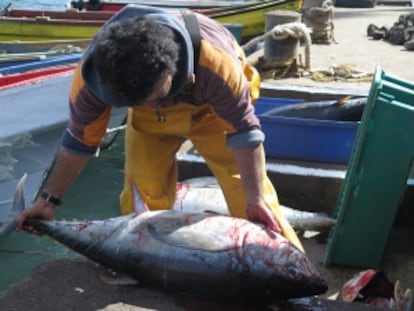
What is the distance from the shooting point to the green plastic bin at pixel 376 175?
12.6 feet

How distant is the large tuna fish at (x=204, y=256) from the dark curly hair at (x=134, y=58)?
34.5 inches

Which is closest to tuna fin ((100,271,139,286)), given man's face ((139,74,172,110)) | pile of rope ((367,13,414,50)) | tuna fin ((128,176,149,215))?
tuna fin ((128,176,149,215))

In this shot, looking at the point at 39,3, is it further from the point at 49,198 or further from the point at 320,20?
the point at 49,198

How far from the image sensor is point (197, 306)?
318 centimetres

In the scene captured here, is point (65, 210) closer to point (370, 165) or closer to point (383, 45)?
point (370, 165)

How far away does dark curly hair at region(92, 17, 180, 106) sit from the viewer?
2490 millimetres

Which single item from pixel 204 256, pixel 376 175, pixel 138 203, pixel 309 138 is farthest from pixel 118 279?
pixel 309 138

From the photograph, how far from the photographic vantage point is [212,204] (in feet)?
17.5

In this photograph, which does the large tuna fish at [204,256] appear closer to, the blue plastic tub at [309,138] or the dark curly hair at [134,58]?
the dark curly hair at [134,58]

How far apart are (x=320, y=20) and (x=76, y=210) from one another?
20.3 ft

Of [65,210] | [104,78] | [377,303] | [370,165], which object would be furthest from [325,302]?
[65,210]

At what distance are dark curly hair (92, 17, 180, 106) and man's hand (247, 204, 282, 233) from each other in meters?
1.01

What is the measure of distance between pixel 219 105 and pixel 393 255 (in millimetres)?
2165

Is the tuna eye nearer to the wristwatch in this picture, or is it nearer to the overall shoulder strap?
the overall shoulder strap
